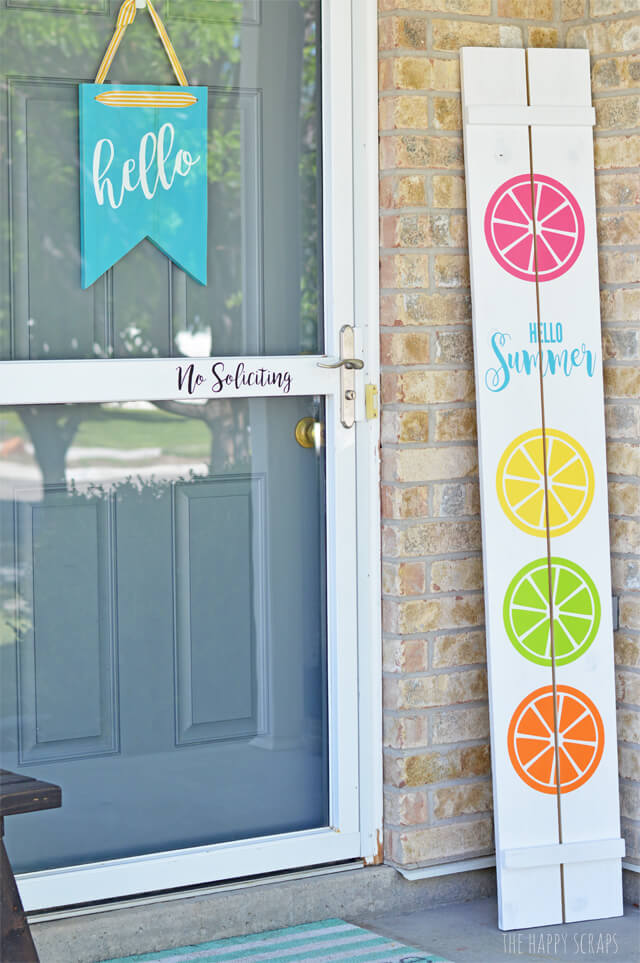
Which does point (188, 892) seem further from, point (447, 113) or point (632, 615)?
point (447, 113)

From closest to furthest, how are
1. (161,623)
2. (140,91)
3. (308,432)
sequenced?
1. (140,91)
2. (161,623)
3. (308,432)

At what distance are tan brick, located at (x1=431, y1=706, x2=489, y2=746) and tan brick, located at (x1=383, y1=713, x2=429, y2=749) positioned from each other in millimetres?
27

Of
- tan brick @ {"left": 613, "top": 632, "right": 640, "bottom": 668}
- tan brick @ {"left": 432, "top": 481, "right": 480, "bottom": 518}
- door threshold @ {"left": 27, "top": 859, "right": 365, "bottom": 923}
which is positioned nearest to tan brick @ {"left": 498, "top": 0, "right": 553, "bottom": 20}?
tan brick @ {"left": 432, "top": 481, "right": 480, "bottom": 518}

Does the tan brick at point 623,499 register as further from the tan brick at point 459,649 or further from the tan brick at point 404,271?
the tan brick at point 404,271

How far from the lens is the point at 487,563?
8.96ft

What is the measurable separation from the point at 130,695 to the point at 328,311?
3.24ft

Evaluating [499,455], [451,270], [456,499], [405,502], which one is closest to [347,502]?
[405,502]

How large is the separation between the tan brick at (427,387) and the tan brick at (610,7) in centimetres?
91

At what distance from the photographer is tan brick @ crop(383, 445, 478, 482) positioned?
2764 millimetres

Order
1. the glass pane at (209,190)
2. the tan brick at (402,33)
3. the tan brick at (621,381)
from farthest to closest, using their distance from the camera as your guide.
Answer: the tan brick at (621,381)
the tan brick at (402,33)
the glass pane at (209,190)

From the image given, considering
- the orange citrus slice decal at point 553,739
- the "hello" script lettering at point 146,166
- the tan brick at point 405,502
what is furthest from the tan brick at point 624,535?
the "hello" script lettering at point 146,166

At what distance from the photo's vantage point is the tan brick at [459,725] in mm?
2836

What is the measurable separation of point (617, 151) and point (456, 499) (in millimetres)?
905

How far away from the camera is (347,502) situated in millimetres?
2781
